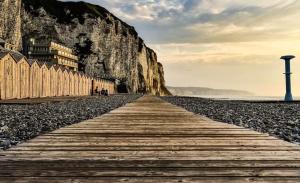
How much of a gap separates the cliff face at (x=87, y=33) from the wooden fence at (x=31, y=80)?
52459 mm

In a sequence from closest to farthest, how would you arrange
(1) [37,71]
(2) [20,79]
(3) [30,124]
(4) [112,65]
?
(3) [30,124]
(2) [20,79]
(1) [37,71]
(4) [112,65]

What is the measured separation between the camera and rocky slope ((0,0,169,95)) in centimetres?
10819

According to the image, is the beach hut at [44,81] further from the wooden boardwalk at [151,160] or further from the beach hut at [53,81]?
the wooden boardwalk at [151,160]

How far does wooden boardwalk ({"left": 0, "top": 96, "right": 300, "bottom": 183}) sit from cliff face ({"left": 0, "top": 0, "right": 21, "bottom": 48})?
298ft

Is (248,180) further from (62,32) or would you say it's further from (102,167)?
(62,32)

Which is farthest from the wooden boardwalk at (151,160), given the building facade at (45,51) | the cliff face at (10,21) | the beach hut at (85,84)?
the cliff face at (10,21)

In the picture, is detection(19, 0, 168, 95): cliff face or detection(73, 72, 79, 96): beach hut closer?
detection(73, 72, 79, 96): beach hut

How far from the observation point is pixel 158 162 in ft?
17.0

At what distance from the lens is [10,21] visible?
92.5 metres

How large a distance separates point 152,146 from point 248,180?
2868 mm

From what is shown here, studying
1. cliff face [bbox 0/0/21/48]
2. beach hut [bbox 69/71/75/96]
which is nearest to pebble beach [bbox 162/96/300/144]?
beach hut [bbox 69/71/75/96]

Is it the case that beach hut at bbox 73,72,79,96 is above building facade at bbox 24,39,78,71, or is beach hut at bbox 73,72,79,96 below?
below

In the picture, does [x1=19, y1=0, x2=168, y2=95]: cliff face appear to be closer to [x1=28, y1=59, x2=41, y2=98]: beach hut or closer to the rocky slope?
the rocky slope

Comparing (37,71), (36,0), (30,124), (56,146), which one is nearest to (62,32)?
(36,0)
